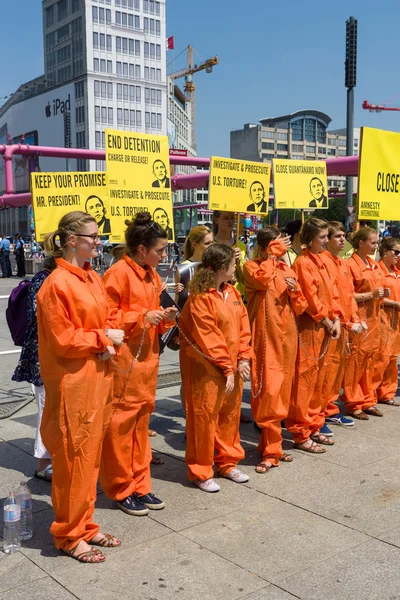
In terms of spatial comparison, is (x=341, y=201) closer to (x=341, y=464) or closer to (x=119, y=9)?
(x=119, y=9)

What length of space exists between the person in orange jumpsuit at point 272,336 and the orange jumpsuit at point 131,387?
1.05 metres

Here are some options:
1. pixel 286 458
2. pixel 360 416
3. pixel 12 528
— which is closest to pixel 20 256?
pixel 360 416

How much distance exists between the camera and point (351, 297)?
5559 mm

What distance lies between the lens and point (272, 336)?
15.9 feet

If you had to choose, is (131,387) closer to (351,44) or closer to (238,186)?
(238,186)

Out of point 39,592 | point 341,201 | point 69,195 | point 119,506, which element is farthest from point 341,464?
point 341,201

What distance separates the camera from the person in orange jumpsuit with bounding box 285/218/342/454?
16.8ft

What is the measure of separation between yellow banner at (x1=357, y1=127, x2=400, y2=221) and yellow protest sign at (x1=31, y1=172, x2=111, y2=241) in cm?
253

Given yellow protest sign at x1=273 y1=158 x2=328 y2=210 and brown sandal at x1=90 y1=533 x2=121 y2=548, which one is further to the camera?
yellow protest sign at x1=273 y1=158 x2=328 y2=210

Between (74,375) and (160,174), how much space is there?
3325 mm

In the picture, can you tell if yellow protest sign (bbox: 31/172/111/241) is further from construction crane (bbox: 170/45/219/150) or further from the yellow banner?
construction crane (bbox: 170/45/219/150)

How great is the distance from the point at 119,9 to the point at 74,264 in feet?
319

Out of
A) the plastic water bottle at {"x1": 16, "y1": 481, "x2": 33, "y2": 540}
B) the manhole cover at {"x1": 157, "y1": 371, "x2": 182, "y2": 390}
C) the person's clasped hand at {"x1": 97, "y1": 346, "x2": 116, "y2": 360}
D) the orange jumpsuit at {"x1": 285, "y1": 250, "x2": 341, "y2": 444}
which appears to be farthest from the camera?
the manhole cover at {"x1": 157, "y1": 371, "x2": 182, "y2": 390}

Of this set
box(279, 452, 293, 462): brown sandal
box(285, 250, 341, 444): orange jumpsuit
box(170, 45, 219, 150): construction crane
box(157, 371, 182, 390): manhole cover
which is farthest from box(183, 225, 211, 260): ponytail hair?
box(170, 45, 219, 150): construction crane
